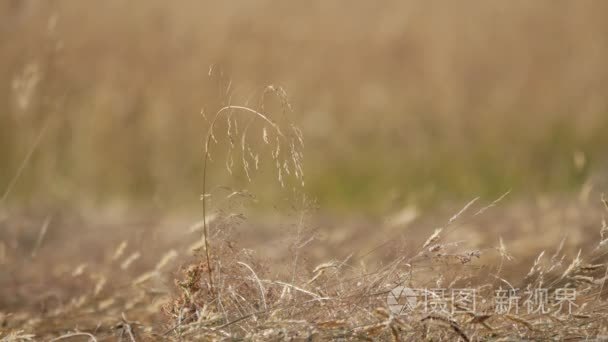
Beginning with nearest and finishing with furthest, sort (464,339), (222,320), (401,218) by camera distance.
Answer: (464,339) < (222,320) < (401,218)

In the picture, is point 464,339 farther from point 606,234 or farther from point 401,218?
point 606,234

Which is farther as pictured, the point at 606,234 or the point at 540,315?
the point at 606,234

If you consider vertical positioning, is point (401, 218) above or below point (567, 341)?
above

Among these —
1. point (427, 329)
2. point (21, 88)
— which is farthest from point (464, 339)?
point (21, 88)

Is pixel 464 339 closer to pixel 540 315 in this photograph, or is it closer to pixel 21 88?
pixel 540 315

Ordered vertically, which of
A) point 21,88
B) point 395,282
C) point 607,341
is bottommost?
point 607,341

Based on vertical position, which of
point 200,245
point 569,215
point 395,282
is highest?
point 569,215

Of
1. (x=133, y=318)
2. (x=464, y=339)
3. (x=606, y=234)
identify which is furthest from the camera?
(x=606, y=234)

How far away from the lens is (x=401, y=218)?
2.11 m

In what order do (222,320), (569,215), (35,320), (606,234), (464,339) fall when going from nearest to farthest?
(464,339), (222,320), (35,320), (606,234), (569,215)

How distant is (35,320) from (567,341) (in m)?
1.05

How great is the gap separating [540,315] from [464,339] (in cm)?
17

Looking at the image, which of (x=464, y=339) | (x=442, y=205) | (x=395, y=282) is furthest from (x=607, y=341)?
(x=442, y=205)

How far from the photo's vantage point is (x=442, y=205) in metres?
3.04
